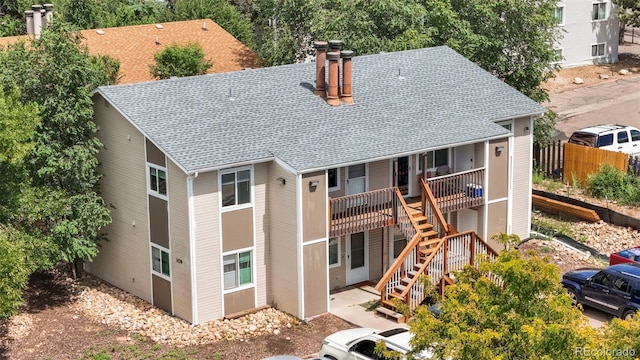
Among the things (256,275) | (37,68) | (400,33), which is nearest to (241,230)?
(256,275)

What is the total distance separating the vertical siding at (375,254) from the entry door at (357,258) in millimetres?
155

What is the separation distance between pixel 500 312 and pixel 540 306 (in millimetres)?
734

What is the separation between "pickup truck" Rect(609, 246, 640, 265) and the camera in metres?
31.5

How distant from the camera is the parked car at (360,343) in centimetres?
2461

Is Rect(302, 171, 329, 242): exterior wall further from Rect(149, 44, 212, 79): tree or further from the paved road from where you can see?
the paved road

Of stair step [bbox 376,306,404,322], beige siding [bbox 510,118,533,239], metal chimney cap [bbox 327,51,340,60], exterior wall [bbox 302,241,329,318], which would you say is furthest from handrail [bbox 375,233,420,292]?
metal chimney cap [bbox 327,51,340,60]

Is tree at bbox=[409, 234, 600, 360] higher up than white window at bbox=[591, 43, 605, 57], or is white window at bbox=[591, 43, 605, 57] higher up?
tree at bbox=[409, 234, 600, 360]

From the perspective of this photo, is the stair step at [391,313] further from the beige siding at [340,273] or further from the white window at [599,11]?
the white window at [599,11]

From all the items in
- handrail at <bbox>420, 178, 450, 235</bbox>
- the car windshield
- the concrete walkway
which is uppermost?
handrail at <bbox>420, 178, 450, 235</bbox>

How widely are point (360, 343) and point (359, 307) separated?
5.27m

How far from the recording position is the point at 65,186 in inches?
1200

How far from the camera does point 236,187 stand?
28.9m

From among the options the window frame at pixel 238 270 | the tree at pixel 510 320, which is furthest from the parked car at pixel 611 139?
the tree at pixel 510 320

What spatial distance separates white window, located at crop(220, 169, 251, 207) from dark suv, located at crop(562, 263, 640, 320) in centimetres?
994
